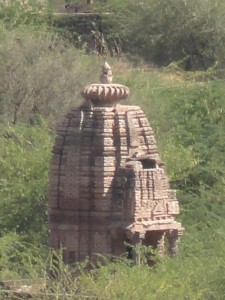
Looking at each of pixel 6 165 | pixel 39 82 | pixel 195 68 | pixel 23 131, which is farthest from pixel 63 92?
pixel 195 68

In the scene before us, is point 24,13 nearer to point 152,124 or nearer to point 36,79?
point 36,79

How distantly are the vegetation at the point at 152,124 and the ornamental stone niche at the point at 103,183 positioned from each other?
0.48 meters

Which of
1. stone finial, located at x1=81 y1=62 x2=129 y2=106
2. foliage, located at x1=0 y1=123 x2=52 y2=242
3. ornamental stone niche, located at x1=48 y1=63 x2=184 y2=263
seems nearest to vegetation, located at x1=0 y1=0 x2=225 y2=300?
foliage, located at x1=0 y1=123 x2=52 y2=242

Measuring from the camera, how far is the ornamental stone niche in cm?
1844

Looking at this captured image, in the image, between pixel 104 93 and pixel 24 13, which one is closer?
pixel 104 93

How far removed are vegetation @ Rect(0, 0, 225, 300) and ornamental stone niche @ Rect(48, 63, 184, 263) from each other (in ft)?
1.56

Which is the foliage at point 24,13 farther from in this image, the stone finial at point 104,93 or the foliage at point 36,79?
the stone finial at point 104,93

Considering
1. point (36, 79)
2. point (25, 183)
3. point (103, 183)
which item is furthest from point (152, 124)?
point (103, 183)

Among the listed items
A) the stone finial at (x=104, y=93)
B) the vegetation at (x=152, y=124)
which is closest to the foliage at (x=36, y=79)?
the vegetation at (x=152, y=124)

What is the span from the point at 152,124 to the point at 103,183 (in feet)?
32.2

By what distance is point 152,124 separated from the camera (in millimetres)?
28281

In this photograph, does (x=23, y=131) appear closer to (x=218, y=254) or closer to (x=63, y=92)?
(x=63, y=92)

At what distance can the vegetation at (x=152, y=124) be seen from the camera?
54.6 feet

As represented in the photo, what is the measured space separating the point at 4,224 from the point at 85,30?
2397cm
